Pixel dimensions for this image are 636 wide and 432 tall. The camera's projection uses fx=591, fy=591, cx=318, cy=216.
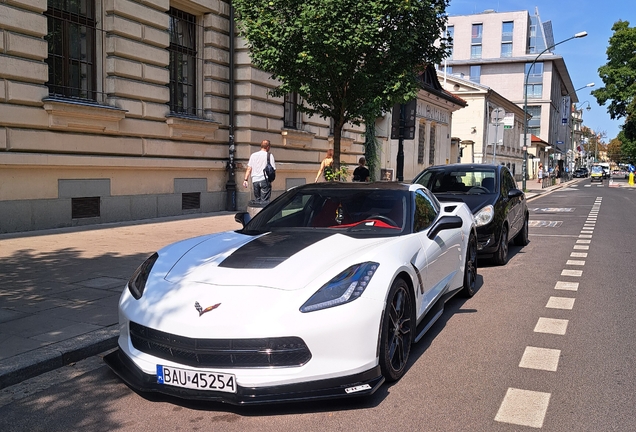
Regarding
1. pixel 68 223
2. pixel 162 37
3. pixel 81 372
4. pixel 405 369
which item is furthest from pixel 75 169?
pixel 405 369

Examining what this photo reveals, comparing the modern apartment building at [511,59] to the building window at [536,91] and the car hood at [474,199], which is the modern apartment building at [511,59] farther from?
the car hood at [474,199]

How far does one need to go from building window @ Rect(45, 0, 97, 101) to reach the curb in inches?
312

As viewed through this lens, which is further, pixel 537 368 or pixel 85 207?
pixel 85 207

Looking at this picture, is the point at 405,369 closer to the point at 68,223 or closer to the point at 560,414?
the point at 560,414

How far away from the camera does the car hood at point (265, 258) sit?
3932 millimetres

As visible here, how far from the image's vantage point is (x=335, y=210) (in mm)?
5605

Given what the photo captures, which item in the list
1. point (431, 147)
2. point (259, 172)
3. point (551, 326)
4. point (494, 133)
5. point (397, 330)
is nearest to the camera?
point (397, 330)

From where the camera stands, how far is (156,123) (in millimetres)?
13586

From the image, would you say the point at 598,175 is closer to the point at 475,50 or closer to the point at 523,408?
the point at 475,50

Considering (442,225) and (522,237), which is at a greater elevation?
(442,225)

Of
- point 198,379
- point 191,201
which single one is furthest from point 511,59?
point 198,379

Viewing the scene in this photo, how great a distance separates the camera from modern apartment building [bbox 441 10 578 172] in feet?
→ 268

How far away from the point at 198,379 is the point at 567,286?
5801 millimetres

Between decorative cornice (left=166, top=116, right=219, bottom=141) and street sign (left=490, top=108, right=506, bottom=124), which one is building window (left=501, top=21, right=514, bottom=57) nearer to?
street sign (left=490, top=108, right=506, bottom=124)
